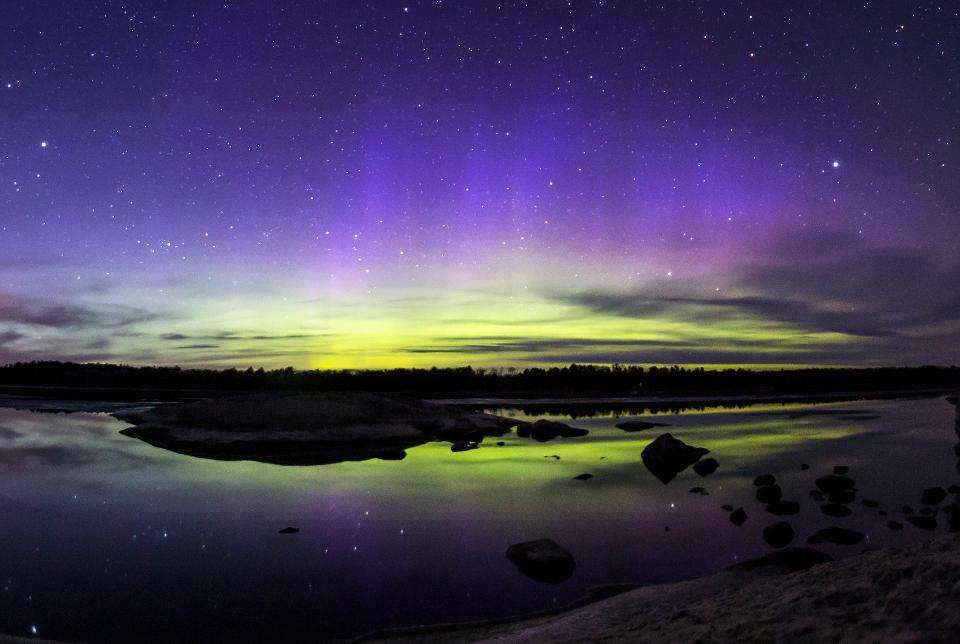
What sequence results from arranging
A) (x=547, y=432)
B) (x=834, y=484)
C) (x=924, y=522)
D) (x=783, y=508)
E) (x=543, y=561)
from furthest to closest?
(x=547, y=432) < (x=834, y=484) < (x=783, y=508) < (x=924, y=522) < (x=543, y=561)

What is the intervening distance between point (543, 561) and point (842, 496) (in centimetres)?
963

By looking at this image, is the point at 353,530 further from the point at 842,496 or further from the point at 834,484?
the point at 834,484

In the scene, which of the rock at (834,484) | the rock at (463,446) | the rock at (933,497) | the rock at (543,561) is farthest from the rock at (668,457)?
the rock at (543,561)

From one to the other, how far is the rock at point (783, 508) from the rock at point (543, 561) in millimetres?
6270

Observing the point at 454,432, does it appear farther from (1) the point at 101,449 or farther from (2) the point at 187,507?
(2) the point at 187,507

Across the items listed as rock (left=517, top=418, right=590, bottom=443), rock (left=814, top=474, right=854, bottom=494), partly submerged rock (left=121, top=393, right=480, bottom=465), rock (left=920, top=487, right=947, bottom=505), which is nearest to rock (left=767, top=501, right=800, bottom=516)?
rock (left=814, top=474, right=854, bottom=494)

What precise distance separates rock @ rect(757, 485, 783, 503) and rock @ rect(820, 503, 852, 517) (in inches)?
41.8

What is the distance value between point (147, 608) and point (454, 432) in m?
22.7

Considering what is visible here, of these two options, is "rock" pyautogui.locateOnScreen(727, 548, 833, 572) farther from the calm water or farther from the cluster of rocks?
the cluster of rocks

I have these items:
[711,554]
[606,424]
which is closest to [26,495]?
[711,554]

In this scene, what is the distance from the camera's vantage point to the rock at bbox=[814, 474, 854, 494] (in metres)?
15.5

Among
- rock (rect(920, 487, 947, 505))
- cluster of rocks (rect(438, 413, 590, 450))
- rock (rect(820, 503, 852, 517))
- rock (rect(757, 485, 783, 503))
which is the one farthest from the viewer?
cluster of rocks (rect(438, 413, 590, 450))

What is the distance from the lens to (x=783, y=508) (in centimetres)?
1355

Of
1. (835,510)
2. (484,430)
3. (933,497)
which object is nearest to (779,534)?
(835,510)
